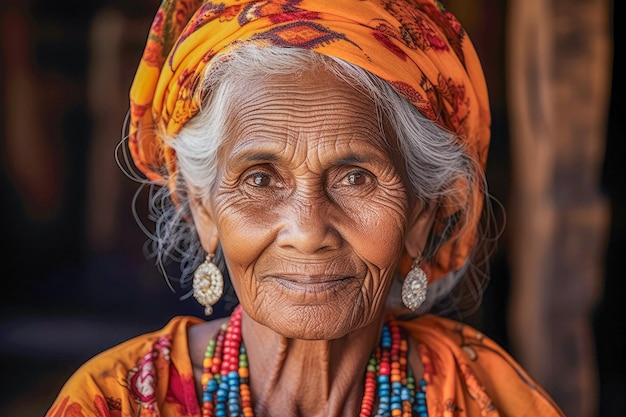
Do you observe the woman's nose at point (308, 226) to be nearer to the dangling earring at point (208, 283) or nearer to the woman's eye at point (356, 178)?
the woman's eye at point (356, 178)

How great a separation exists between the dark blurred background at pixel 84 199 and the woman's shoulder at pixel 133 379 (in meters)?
2.64

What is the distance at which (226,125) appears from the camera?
2.25 metres

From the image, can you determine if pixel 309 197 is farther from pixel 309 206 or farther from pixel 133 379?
pixel 133 379

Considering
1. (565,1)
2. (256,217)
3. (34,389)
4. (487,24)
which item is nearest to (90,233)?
(34,389)

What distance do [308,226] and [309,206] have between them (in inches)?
2.4

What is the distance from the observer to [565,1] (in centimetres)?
393

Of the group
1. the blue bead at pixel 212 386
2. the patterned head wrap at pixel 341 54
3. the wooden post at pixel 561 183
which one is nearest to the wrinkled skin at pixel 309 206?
the patterned head wrap at pixel 341 54

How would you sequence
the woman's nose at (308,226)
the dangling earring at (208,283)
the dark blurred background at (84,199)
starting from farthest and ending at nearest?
1. the dark blurred background at (84,199)
2. the dangling earring at (208,283)
3. the woman's nose at (308,226)

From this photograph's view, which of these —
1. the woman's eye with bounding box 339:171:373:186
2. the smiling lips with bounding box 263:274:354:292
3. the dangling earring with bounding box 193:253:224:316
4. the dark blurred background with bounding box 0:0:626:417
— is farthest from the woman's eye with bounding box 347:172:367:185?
the dark blurred background with bounding box 0:0:626:417

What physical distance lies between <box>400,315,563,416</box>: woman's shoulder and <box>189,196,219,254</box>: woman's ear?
689mm

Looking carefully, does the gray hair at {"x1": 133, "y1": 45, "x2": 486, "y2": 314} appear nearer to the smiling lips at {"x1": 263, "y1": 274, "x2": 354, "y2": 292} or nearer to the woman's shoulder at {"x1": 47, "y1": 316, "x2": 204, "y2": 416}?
the woman's shoulder at {"x1": 47, "y1": 316, "x2": 204, "y2": 416}

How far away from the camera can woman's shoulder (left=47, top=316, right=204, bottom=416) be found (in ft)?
7.14

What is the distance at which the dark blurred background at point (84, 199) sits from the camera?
4.99 meters

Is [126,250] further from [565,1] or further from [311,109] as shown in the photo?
[311,109]
